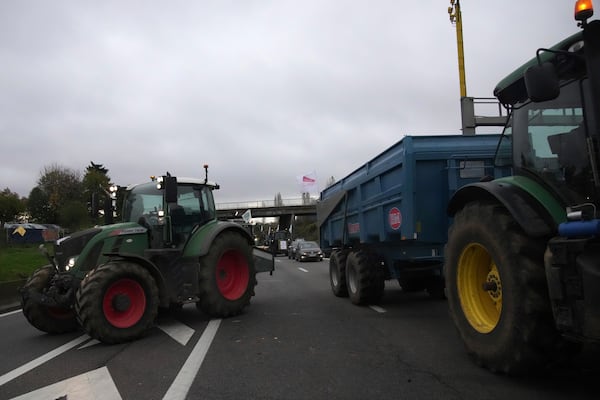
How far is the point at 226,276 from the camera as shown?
30.1ft

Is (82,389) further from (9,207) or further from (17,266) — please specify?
(9,207)

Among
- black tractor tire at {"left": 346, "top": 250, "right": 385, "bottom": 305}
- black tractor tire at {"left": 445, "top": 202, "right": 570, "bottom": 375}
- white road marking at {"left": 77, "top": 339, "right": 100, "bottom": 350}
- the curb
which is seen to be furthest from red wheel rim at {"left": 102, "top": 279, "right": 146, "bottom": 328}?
the curb

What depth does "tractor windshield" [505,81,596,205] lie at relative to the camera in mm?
3773

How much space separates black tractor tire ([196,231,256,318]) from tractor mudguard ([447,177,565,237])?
5091 millimetres

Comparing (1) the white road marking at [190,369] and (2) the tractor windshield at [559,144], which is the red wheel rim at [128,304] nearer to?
(1) the white road marking at [190,369]

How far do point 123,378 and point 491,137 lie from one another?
6.07 metres

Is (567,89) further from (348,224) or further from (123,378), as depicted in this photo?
(348,224)

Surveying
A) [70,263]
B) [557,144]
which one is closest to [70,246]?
[70,263]

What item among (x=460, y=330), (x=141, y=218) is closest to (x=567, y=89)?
(x=460, y=330)

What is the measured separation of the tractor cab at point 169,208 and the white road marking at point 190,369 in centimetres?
191

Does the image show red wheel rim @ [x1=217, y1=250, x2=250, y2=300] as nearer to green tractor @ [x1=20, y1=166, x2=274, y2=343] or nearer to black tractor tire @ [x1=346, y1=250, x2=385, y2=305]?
green tractor @ [x1=20, y1=166, x2=274, y2=343]

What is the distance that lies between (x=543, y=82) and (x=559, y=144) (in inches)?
32.8

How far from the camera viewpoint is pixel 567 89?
391 cm

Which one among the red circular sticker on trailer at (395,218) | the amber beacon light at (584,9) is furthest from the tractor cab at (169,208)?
the amber beacon light at (584,9)
